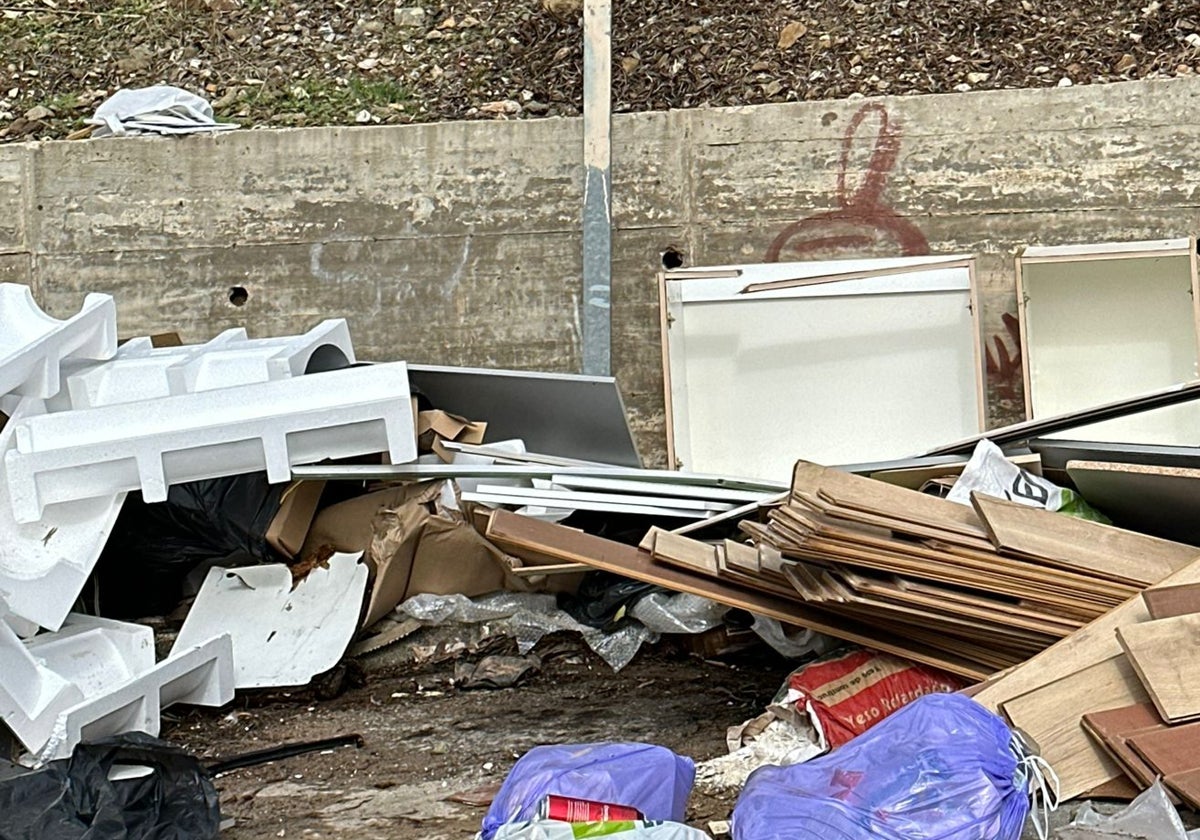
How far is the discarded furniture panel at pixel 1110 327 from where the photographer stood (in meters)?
4.79

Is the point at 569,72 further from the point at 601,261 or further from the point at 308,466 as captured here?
the point at 308,466

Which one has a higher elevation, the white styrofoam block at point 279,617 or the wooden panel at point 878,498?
the wooden panel at point 878,498

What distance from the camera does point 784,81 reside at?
19.4 ft

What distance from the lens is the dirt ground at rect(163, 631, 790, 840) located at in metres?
3.06

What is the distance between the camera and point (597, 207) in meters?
5.20

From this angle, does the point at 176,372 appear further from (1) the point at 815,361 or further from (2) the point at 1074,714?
(2) the point at 1074,714

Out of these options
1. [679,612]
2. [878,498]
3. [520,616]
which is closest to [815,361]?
[679,612]

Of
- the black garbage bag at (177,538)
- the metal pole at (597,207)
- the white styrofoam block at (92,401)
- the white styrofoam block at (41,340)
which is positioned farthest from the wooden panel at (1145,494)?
the white styrofoam block at (41,340)

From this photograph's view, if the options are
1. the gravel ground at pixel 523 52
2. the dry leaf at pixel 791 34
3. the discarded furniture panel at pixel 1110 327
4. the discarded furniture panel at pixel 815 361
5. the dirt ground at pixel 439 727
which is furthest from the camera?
the dry leaf at pixel 791 34

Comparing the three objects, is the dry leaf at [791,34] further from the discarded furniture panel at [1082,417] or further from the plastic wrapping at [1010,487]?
the plastic wrapping at [1010,487]

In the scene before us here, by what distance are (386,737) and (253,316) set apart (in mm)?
2381

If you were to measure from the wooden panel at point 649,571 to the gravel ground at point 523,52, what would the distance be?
3.07 meters

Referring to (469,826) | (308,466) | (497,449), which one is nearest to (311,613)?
(308,466)

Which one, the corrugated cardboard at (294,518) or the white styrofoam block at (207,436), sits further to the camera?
the corrugated cardboard at (294,518)
